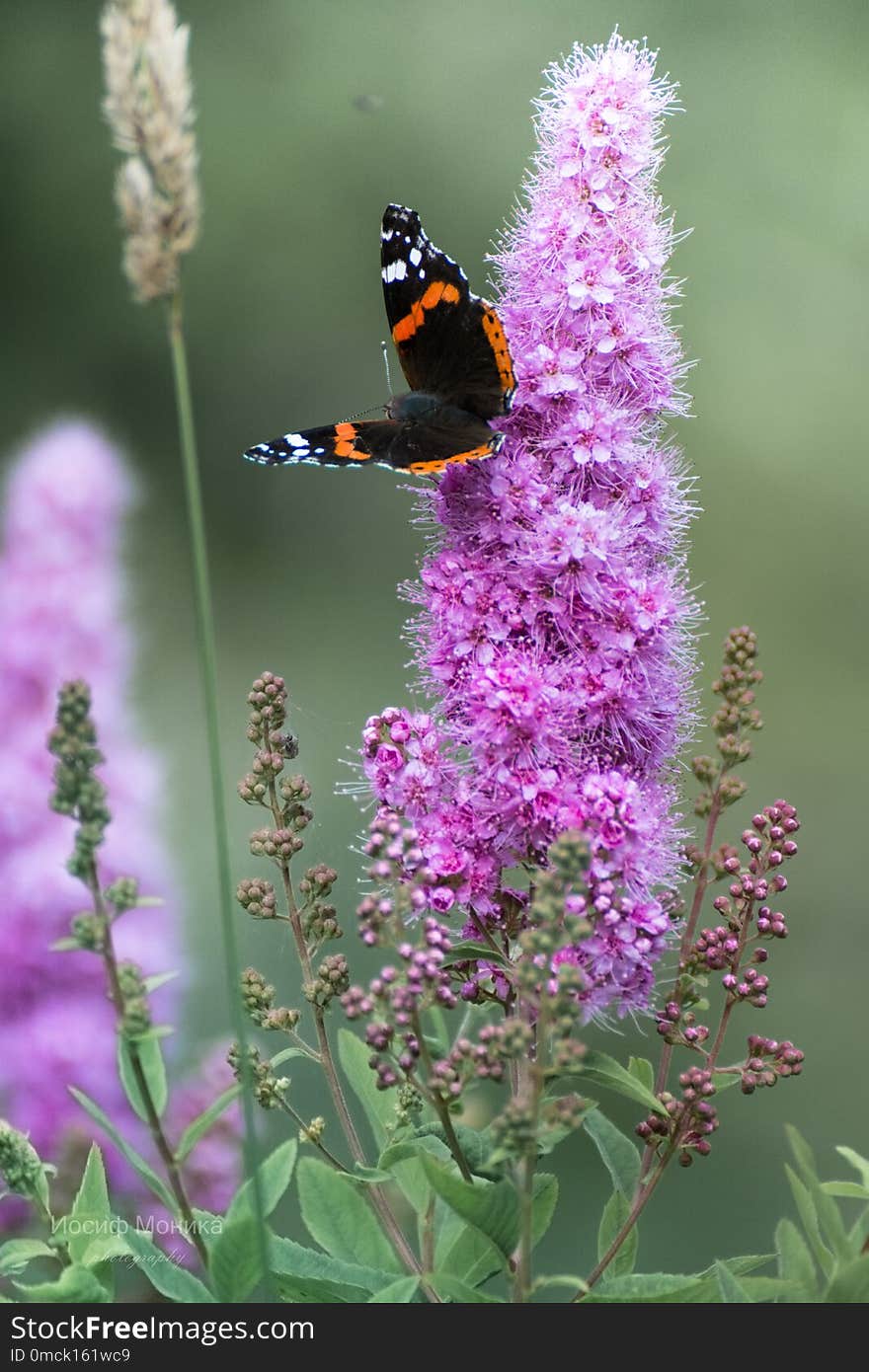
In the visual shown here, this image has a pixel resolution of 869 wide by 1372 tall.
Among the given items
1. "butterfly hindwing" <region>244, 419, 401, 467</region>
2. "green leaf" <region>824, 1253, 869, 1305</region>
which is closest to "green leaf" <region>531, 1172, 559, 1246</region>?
"green leaf" <region>824, 1253, 869, 1305</region>

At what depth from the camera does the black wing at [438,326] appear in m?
1.29

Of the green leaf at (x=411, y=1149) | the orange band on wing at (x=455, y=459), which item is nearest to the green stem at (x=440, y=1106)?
the green leaf at (x=411, y=1149)

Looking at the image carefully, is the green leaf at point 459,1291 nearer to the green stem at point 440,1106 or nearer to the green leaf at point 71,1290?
the green stem at point 440,1106

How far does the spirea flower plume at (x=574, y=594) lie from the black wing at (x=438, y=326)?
2 centimetres

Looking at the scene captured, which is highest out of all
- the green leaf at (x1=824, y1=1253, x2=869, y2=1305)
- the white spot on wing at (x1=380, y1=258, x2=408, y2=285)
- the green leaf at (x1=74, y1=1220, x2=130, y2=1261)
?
the white spot on wing at (x1=380, y1=258, x2=408, y2=285)

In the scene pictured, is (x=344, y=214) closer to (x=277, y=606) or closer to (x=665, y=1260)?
(x=277, y=606)

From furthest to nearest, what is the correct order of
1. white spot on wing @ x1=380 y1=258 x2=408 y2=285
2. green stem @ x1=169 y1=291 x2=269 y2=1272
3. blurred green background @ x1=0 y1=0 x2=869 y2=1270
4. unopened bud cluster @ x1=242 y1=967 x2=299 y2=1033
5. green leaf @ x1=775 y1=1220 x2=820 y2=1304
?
blurred green background @ x1=0 y1=0 x2=869 y2=1270, white spot on wing @ x1=380 y1=258 x2=408 y2=285, unopened bud cluster @ x1=242 y1=967 x2=299 y2=1033, green leaf @ x1=775 y1=1220 x2=820 y2=1304, green stem @ x1=169 y1=291 x2=269 y2=1272

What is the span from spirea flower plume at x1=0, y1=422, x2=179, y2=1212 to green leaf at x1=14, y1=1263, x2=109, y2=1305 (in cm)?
16

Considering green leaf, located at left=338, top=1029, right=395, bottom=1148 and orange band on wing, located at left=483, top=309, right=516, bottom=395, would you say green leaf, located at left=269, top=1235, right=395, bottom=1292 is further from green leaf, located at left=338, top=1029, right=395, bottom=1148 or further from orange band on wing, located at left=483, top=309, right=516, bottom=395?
orange band on wing, located at left=483, top=309, right=516, bottom=395

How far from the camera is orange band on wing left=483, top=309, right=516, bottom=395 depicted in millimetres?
1246

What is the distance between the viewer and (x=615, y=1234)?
3.91ft

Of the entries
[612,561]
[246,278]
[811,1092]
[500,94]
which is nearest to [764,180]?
[500,94]

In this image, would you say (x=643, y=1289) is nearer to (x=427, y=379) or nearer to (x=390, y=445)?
(x=390, y=445)

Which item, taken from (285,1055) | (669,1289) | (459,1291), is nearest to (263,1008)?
(285,1055)
